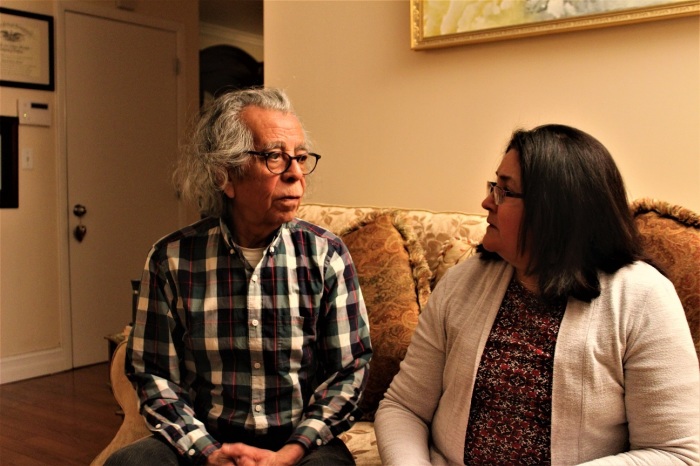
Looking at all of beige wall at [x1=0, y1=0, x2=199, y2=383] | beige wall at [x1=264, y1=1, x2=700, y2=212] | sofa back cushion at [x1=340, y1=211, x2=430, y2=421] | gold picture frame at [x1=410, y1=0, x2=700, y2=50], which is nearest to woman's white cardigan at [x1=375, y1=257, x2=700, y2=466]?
sofa back cushion at [x1=340, y1=211, x2=430, y2=421]

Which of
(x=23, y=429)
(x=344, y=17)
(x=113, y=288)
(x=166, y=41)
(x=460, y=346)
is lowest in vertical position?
(x=23, y=429)

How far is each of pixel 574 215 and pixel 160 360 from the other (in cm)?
95

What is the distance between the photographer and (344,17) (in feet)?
8.82

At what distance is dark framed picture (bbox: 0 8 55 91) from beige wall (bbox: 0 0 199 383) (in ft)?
0.13

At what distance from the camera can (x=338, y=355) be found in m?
1.64

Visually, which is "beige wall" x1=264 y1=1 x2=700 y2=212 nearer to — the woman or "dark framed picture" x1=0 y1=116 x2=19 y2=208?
the woman

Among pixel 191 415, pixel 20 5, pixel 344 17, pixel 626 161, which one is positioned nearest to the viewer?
pixel 191 415

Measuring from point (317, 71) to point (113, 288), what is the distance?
8.01 feet

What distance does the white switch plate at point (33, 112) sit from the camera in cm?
405

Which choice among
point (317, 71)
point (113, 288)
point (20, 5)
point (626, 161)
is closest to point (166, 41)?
point (20, 5)

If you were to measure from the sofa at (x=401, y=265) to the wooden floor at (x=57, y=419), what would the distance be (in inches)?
53.6

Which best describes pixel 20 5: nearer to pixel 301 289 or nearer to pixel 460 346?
pixel 301 289

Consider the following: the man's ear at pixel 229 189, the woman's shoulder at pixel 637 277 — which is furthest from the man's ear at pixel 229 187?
the woman's shoulder at pixel 637 277

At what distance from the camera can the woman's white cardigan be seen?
1.25 m
